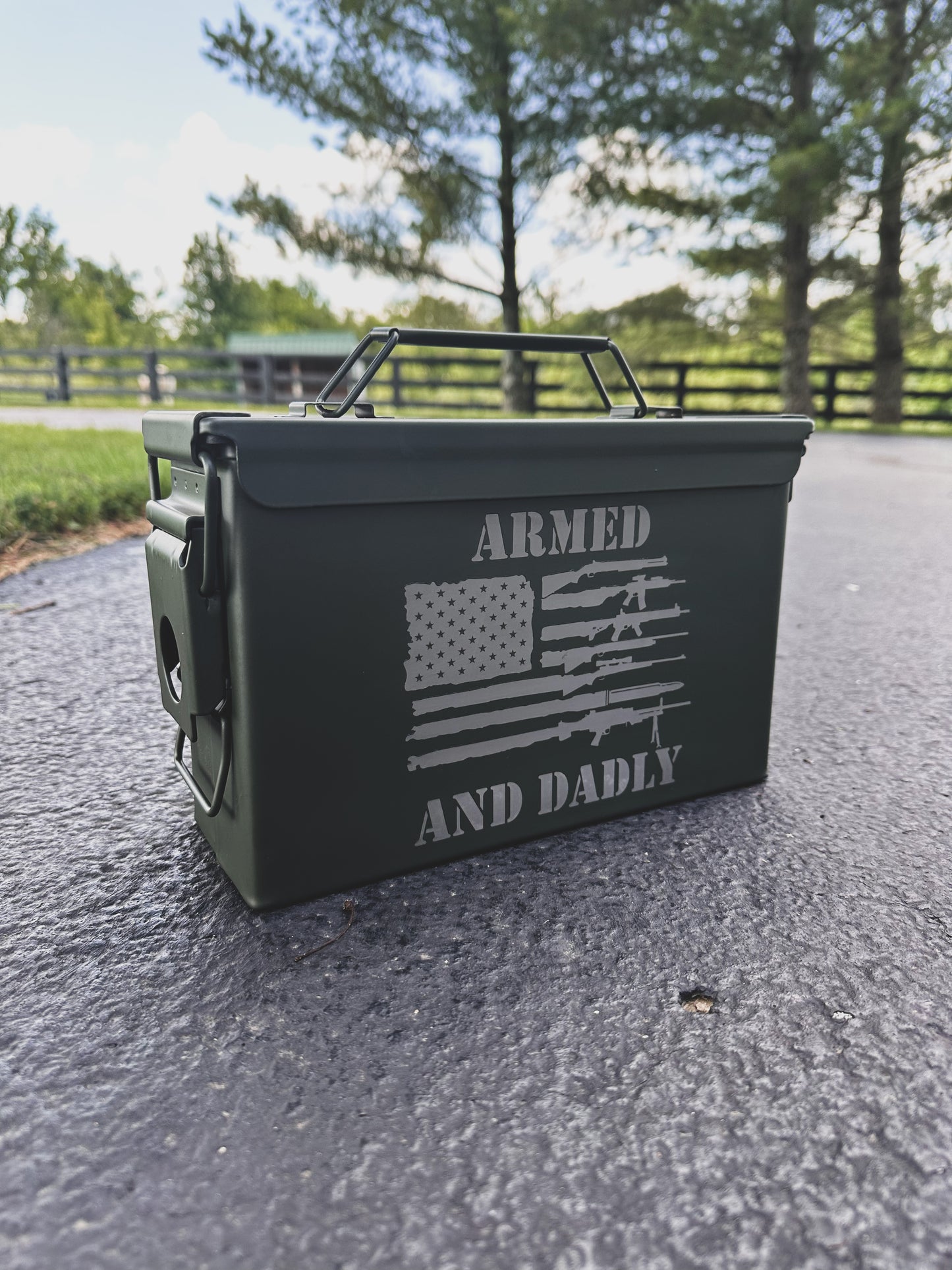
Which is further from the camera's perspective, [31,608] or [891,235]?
[891,235]

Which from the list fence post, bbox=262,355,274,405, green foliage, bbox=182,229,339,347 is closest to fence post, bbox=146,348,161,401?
fence post, bbox=262,355,274,405

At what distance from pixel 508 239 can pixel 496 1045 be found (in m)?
12.2

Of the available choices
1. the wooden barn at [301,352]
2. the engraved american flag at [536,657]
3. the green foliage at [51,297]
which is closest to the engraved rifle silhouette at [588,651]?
the engraved american flag at [536,657]

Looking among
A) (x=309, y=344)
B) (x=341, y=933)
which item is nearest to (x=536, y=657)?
(x=341, y=933)

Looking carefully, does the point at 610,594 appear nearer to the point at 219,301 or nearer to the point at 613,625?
the point at 613,625

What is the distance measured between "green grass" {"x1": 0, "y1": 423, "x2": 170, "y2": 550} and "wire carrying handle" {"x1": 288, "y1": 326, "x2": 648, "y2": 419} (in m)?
2.23

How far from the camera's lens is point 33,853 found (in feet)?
3.60

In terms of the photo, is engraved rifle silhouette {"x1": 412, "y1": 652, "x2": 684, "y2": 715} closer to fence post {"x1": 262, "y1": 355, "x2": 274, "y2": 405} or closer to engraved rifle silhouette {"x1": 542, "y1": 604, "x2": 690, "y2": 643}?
engraved rifle silhouette {"x1": 542, "y1": 604, "x2": 690, "y2": 643}

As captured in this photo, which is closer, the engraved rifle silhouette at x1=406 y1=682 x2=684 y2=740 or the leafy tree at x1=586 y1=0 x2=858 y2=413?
the engraved rifle silhouette at x1=406 y1=682 x2=684 y2=740

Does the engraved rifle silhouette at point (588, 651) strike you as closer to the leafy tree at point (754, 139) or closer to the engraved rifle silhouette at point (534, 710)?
the engraved rifle silhouette at point (534, 710)

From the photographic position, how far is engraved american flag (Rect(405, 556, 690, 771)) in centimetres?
98

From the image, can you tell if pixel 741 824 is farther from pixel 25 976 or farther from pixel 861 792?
pixel 25 976

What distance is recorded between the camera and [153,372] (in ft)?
43.1

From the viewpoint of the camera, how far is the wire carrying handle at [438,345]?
3.24 ft
